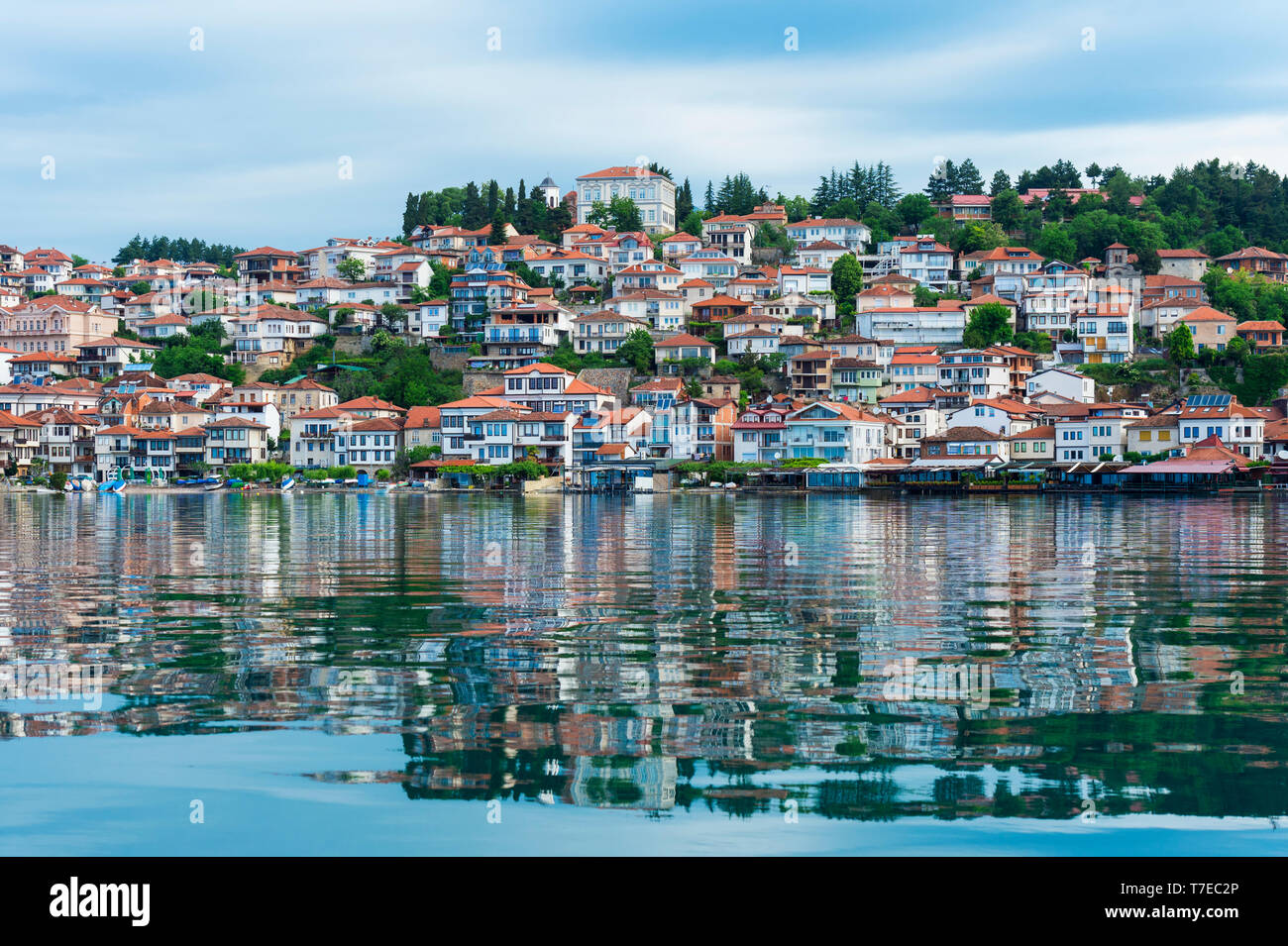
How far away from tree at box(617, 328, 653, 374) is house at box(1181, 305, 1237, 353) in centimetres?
3969

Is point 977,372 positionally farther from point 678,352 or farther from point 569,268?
point 569,268

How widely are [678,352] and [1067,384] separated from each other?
28.9 meters

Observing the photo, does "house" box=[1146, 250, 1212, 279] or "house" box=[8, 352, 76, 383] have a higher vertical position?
"house" box=[1146, 250, 1212, 279]

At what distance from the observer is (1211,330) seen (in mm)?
92625

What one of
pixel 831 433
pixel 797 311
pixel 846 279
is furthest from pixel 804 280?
pixel 831 433

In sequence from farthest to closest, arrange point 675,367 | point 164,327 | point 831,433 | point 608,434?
point 164,327 < point 675,367 < point 608,434 < point 831,433

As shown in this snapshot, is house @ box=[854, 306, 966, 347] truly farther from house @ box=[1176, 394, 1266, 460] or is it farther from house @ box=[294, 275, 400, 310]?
house @ box=[294, 275, 400, 310]

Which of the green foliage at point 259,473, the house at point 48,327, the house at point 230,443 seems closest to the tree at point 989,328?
the green foliage at point 259,473

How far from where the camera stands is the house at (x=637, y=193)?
13612cm

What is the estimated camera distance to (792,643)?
565 inches

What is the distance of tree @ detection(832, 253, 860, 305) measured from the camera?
356 feet

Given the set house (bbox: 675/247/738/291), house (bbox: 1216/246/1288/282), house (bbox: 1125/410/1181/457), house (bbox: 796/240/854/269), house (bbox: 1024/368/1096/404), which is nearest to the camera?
house (bbox: 1125/410/1181/457)

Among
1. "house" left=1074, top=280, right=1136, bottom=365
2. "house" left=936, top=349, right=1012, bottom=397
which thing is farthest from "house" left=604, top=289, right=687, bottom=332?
"house" left=1074, top=280, right=1136, bottom=365

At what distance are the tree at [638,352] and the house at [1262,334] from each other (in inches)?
1726
